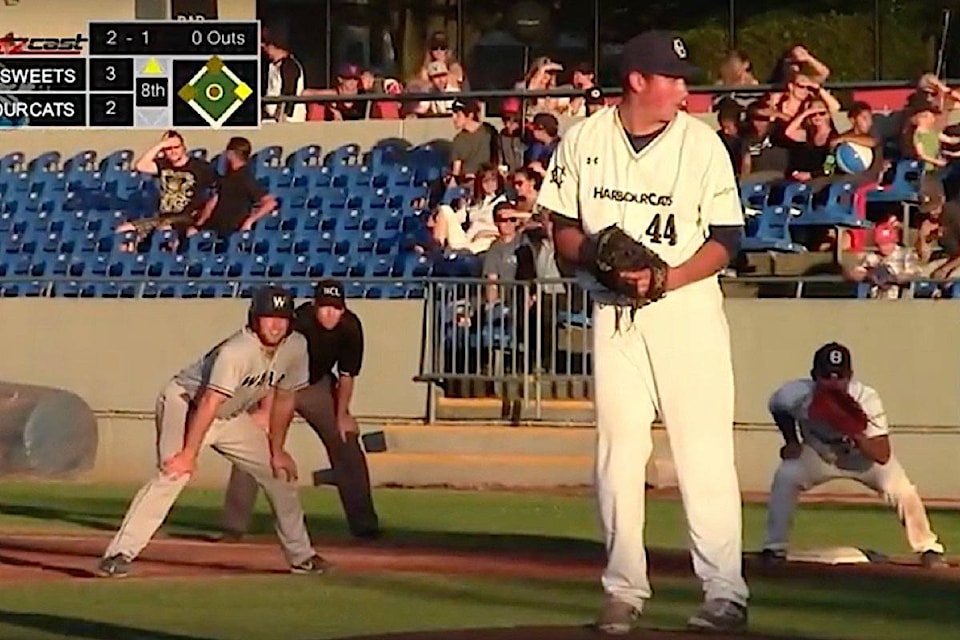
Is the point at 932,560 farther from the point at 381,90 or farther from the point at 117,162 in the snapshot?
the point at 381,90

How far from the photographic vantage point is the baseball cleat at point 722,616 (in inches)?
343

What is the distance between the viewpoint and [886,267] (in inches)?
795

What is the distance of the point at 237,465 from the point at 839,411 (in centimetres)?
349

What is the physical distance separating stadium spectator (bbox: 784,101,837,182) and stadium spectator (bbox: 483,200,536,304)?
269cm

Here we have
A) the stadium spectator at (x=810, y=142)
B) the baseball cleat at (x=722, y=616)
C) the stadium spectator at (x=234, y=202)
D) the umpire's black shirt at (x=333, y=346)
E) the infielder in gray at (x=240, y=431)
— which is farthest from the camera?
the stadium spectator at (x=234, y=202)

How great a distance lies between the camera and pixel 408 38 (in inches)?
1144

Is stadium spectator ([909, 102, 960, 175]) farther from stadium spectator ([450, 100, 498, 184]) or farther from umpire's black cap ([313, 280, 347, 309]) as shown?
umpire's black cap ([313, 280, 347, 309])

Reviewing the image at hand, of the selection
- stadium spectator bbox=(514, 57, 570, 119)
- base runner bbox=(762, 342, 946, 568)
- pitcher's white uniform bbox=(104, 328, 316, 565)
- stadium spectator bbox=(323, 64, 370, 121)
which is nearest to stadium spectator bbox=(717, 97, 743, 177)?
stadium spectator bbox=(514, 57, 570, 119)

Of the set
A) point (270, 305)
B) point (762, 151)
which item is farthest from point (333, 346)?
point (762, 151)

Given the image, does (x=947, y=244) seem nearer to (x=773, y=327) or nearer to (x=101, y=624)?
(x=773, y=327)

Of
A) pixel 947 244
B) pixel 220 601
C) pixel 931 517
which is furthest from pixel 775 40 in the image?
pixel 220 601

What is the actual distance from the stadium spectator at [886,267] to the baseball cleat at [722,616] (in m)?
11.6

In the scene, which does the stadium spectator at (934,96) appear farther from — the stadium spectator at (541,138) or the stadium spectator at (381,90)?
the stadium spectator at (381,90)
